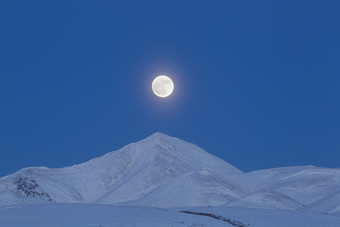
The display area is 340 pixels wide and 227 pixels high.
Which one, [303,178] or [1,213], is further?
[303,178]

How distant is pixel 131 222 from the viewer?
3072cm

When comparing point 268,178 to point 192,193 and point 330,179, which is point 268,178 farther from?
point 192,193

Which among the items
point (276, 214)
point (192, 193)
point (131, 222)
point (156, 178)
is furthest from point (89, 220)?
point (156, 178)

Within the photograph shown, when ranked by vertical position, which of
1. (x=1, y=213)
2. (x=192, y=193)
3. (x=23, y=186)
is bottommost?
(x=23, y=186)

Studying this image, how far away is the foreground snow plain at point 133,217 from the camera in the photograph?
1198 inches

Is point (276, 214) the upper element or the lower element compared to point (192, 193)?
upper

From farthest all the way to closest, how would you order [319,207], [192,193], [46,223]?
[192,193] < [319,207] < [46,223]

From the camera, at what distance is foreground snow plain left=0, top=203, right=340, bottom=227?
3044 centimetres

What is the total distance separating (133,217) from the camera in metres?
34.3

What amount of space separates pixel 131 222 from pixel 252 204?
73.1 metres

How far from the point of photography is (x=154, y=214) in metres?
37.2

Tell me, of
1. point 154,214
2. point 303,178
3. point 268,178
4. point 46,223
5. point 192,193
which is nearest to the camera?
point 46,223

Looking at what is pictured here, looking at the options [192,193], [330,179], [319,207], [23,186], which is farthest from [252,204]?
[23,186]

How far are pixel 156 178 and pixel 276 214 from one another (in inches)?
6073
